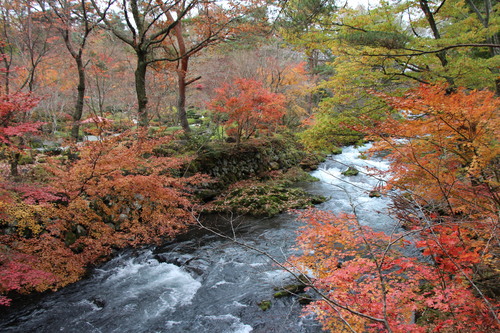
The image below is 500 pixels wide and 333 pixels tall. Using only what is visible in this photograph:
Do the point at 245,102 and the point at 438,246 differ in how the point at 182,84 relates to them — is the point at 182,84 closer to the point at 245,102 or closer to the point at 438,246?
the point at 245,102

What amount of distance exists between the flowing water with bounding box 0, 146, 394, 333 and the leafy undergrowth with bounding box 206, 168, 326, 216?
6.59 ft

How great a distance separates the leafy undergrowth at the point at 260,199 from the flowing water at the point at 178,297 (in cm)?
201

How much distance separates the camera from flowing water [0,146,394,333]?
4.82 m

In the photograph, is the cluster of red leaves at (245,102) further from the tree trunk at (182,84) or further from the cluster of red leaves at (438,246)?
the cluster of red leaves at (438,246)

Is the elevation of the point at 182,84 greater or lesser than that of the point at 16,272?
greater

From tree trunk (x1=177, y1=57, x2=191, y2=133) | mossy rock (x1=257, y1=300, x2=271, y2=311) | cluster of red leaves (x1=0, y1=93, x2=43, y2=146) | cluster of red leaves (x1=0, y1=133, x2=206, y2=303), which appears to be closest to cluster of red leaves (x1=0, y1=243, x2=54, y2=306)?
cluster of red leaves (x1=0, y1=133, x2=206, y2=303)

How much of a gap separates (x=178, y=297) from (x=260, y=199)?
211 inches

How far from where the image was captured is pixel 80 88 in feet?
28.9

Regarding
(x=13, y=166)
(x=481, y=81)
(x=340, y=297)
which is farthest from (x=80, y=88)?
(x=481, y=81)

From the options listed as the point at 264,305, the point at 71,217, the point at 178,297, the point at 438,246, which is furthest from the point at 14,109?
the point at 438,246

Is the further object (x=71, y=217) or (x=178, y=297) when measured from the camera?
(x=71, y=217)

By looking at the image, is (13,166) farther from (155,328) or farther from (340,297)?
(340,297)

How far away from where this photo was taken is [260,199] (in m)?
10.5

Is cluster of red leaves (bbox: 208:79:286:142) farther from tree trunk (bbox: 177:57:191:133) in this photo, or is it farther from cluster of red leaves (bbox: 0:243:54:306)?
cluster of red leaves (bbox: 0:243:54:306)
